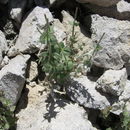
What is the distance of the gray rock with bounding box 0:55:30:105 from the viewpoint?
4.12 m

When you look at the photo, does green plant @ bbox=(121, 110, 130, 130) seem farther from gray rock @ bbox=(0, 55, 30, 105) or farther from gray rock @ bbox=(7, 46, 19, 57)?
gray rock @ bbox=(7, 46, 19, 57)

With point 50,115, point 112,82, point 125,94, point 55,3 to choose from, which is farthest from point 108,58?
point 55,3

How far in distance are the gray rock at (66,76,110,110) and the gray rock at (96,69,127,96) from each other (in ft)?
0.30

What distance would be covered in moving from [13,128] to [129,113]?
1347mm

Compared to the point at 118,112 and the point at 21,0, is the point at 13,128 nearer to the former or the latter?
the point at 118,112

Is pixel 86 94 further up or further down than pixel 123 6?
further down

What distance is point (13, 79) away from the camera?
4145 mm

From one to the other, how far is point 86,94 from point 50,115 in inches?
18.6

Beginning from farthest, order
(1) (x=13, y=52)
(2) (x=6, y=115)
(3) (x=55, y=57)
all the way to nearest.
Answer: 1. (1) (x=13, y=52)
2. (2) (x=6, y=115)
3. (3) (x=55, y=57)

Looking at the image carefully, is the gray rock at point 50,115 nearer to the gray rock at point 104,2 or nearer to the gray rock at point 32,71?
the gray rock at point 32,71

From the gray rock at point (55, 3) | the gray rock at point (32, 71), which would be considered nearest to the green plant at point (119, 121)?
the gray rock at point (32, 71)

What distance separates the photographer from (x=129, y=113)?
441 cm

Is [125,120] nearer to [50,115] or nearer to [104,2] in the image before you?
[50,115]

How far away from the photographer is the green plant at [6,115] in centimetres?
411
